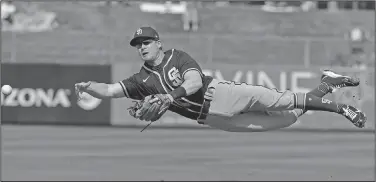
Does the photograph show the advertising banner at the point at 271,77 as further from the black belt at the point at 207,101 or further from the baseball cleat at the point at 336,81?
the black belt at the point at 207,101

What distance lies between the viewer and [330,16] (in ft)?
110

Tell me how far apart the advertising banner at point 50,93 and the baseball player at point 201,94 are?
52.1 ft

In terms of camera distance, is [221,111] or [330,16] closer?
[221,111]

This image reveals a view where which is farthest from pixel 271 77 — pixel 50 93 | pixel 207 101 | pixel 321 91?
pixel 207 101

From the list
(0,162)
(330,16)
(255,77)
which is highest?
(330,16)

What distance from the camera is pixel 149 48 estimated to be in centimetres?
1098

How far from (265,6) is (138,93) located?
2289cm

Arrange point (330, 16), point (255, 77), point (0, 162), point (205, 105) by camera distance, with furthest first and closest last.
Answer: point (330, 16) < point (255, 77) < point (0, 162) < point (205, 105)

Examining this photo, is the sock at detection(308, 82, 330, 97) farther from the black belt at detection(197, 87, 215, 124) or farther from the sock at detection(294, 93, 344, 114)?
the black belt at detection(197, 87, 215, 124)

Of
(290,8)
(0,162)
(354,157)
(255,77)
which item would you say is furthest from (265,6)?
(0,162)

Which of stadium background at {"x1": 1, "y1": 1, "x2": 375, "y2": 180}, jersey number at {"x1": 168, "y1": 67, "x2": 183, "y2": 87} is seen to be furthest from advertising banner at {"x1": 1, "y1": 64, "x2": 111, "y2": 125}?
jersey number at {"x1": 168, "y1": 67, "x2": 183, "y2": 87}

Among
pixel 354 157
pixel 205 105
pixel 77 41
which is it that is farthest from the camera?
pixel 77 41

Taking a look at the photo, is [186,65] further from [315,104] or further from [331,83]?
[331,83]

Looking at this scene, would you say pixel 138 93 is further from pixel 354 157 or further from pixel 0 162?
pixel 354 157
